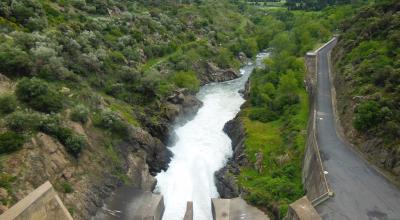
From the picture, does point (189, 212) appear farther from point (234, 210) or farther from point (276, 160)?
point (276, 160)

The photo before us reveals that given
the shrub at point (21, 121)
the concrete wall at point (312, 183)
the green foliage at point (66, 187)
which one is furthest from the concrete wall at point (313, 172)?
the shrub at point (21, 121)

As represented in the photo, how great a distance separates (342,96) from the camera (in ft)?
162

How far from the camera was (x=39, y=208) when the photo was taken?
29.0 meters

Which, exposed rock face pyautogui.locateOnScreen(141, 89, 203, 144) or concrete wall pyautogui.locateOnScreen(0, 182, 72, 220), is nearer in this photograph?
concrete wall pyautogui.locateOnScreen(0, 182, 72, 220)

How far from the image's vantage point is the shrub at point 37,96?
40.5 meters

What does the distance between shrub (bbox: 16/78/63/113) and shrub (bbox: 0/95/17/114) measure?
225 centimetres

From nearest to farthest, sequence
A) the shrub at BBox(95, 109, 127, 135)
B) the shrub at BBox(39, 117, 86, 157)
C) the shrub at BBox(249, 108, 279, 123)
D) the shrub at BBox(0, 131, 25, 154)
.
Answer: the shrub at BBox(0, 131, 25, 154), the shrub at BBox(39, 117, 86, 157), the shrub at BBox(95, 109, 127, 135), the shrub at BBox(249, 108, 279, 123)

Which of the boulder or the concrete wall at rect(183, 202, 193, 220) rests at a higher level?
the boulder

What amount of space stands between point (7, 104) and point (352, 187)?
32.1 m

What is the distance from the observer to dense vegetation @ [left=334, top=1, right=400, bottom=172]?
1483 inches

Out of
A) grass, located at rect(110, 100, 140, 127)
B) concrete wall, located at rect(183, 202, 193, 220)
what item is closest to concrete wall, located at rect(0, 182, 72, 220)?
concrete wall, located at rect(183, 202, 193, 220)

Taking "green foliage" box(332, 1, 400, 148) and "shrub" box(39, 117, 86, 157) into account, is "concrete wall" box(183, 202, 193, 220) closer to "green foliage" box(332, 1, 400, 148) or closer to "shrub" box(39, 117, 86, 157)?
"shrub" box(39, 117, 86, 157)

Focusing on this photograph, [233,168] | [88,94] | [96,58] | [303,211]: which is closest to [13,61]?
[88,94]

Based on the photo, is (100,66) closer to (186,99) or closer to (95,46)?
(95,46)
